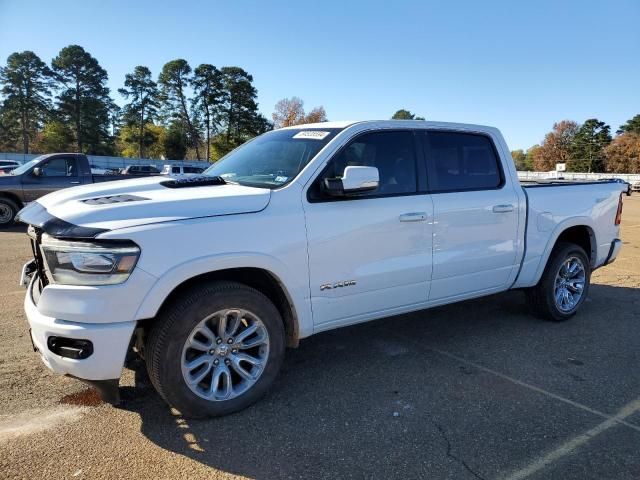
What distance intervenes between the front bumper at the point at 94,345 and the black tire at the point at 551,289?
417 centimetres

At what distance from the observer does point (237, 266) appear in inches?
121

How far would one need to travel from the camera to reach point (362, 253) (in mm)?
3588

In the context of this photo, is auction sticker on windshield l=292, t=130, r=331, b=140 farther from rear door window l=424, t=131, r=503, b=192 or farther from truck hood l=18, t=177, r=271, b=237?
rear door window l=424, t=131, r=503, b=192

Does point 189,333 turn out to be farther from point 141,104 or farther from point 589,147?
point 589,147

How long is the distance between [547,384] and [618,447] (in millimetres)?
832

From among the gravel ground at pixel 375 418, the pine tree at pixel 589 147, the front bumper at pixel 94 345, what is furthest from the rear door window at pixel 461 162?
the pine tree at pixel 589 147

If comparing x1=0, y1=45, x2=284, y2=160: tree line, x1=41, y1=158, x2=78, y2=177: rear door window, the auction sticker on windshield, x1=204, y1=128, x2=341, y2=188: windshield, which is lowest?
x1=204, y1=128, x2=341, y2=188: windshield

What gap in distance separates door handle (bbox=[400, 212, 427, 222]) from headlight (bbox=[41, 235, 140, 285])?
199 cm

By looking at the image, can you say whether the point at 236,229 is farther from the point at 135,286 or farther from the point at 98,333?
the point at 98,333

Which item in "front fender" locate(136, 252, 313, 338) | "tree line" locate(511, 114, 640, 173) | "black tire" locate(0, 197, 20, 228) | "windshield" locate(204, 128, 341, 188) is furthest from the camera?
"tree line" locate(511, 114, 640, 173)

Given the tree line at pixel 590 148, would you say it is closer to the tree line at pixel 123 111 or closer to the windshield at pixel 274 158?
the tree line at pixel 123 111

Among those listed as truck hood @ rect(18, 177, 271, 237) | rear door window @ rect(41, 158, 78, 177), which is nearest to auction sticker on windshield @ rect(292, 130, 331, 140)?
truck hood @ rect(18, 177, 271, 237)

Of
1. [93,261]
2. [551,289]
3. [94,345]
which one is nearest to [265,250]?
[93,261]

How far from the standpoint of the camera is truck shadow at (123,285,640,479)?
275 cm
